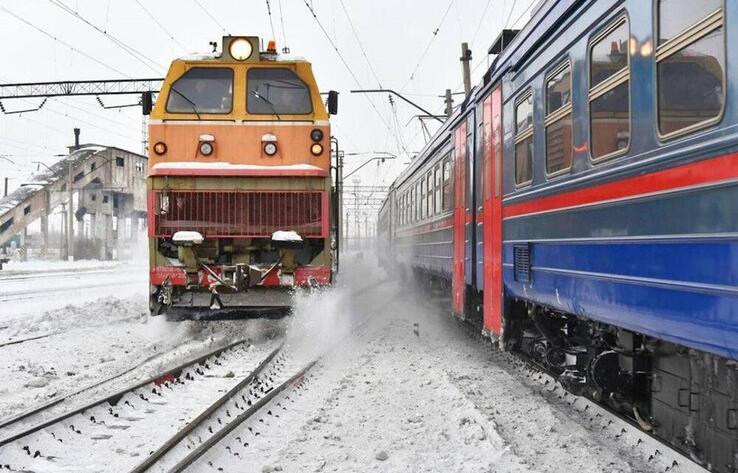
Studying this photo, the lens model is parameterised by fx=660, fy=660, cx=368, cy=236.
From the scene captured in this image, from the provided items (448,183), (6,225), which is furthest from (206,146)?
(6,225)

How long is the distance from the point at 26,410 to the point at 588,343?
14.8 feet

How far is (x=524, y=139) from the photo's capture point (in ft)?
19.6

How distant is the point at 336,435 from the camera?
4.99 meters

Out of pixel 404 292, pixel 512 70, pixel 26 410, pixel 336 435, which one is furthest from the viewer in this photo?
pixel 404 292

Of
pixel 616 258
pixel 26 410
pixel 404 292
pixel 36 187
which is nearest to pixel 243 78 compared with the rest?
pixel 26 410

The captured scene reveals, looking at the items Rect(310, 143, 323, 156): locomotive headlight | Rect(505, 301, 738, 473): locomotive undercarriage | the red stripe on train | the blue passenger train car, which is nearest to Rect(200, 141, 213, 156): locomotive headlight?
Rect(310, 143, 323, 156): locomotive headlight

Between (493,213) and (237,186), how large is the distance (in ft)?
Answer: 11.2

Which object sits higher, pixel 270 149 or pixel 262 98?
pixel 262 98

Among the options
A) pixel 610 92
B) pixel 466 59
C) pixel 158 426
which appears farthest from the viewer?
pixel 466 59

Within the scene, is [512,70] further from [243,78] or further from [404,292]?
[404,292]

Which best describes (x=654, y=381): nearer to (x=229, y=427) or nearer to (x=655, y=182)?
(x=655, y=182)

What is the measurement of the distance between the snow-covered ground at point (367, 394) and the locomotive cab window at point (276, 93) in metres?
2.64

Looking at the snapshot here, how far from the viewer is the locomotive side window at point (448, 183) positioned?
10.0 metres

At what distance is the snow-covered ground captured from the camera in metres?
4.43
